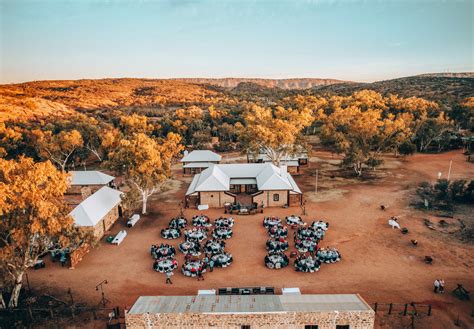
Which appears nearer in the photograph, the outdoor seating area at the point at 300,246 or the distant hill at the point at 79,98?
the outdoor seating area at the point at 300,246

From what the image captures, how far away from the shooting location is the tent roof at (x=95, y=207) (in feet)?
80.8

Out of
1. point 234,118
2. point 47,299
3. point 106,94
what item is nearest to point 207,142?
point 234,118

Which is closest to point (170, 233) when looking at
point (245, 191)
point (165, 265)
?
point (165, 265)

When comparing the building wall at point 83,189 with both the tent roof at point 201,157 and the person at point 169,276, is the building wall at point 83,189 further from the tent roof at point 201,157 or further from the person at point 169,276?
the person at point 169,276

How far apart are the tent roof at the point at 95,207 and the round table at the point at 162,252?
558 centimetres

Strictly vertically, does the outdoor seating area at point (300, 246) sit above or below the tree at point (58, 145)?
below

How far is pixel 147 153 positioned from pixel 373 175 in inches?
1200

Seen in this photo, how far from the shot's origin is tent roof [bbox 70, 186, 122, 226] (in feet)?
80.8

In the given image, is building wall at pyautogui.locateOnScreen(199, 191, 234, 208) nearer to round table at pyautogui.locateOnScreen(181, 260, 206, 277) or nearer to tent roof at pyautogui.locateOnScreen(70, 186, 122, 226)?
tent roof at pyautogui.locateOnScreen(70, 186, 122, 226)

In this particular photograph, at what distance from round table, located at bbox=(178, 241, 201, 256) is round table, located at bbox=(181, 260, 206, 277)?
1.77 metres

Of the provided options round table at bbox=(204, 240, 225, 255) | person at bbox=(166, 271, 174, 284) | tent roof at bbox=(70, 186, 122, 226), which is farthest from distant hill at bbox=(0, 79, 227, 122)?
person at bbox=(166, 271, 174, 284)

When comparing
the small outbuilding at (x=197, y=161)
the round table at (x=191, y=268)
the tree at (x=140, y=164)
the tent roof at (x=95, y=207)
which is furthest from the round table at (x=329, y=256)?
the small outbuilding at (x=197, y=161)

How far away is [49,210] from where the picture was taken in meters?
17.2

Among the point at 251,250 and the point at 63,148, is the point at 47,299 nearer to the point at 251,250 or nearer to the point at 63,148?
the point at 251,250
